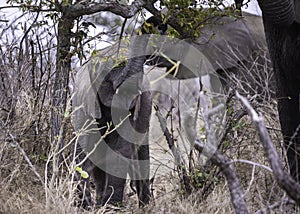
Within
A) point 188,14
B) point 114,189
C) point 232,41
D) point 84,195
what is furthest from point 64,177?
point 232,41

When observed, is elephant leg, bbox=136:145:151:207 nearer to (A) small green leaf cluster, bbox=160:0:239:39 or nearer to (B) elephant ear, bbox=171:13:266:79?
(A) small green leaf cluster, bbox=160:0:239:39

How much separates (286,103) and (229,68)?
11.1ft

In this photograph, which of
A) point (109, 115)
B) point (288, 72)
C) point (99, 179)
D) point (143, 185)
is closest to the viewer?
point (288, 72)

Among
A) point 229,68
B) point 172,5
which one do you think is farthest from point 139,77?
point 229,68

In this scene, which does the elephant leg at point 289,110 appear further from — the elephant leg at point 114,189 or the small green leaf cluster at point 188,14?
the elephant leg at point 114,189

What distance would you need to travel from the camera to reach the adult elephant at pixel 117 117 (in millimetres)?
3801

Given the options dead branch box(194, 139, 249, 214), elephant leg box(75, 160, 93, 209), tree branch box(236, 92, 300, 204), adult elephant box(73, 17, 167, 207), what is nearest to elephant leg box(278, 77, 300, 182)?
adult elephant box(73, 17, 167, 207)

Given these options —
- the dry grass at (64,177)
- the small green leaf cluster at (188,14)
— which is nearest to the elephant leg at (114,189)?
the dry grass at (64,177)

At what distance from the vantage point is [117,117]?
13.2 ft

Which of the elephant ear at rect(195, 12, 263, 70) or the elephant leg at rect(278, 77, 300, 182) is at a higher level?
the elephant ear at rect(195, 12, 263, 70)

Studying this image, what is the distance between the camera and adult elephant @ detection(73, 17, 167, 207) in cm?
380

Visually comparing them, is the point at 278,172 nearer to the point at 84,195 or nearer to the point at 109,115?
the point at 84,195

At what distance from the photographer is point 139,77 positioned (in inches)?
150

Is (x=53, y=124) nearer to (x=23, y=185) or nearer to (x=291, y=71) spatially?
(x=23, y=185)
